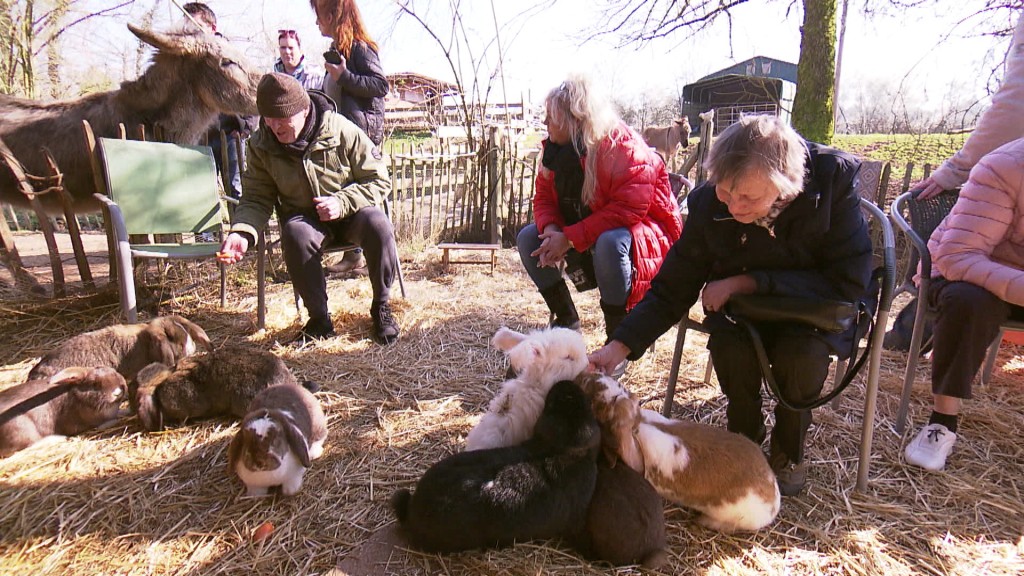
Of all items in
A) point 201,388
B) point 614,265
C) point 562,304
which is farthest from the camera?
point 562,304

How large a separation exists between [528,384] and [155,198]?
390cm

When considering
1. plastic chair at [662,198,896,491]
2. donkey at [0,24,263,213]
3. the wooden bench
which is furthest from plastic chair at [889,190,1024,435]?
donkey at [0,24,263,213]

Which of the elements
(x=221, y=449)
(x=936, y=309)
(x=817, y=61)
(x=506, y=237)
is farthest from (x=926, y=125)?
(x=221, y=449)

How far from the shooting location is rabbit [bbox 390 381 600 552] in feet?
5.82

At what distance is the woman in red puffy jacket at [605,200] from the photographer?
324cm

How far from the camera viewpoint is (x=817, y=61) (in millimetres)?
9125

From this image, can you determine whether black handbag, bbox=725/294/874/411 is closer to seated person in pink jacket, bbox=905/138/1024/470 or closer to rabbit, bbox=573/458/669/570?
seated person in pink jacket, bbox=905/138/1024/470

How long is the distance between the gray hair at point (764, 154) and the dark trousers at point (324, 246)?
9.08ft

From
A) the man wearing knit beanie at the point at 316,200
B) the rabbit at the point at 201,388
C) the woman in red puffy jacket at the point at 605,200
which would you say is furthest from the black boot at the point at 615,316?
the rabbit at the point at 201,388

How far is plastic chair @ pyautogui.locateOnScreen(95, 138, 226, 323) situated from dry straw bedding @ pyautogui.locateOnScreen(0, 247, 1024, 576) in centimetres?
108

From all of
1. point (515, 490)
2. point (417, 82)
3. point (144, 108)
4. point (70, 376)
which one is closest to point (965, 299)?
point (515, 490)

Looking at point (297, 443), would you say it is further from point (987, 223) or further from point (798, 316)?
point (987, 223)

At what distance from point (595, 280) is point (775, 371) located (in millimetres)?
1517

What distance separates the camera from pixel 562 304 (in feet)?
12.6
